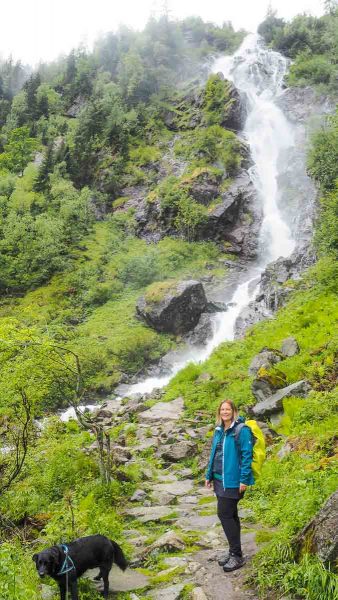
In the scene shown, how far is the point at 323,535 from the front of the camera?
13.8 ft

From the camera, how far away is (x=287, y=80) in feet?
191

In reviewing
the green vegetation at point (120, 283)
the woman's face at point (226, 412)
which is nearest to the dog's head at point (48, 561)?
the green vegetation at point (120, 283)

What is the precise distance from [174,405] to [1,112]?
6750 centimetres

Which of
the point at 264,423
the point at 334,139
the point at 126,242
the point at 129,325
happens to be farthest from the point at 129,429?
the point at 126,242

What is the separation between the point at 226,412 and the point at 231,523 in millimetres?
1275

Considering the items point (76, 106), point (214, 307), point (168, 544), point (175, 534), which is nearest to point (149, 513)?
point (175, 534)

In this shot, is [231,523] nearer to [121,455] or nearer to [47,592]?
[47,592]

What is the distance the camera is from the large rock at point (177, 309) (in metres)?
29.5

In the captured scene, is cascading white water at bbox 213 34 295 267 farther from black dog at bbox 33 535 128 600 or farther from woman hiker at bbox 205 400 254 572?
black dog at bbox 33 535 128 600

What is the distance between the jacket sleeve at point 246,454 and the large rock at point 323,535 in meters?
0.87

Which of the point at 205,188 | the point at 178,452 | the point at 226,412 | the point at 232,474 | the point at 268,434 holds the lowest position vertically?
the point at 178,452

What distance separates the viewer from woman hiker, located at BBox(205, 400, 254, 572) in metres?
5.41

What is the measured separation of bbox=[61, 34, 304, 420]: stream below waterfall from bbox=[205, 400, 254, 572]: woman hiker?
56.4 feet

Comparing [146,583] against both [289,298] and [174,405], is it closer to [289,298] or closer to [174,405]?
[174,405]
